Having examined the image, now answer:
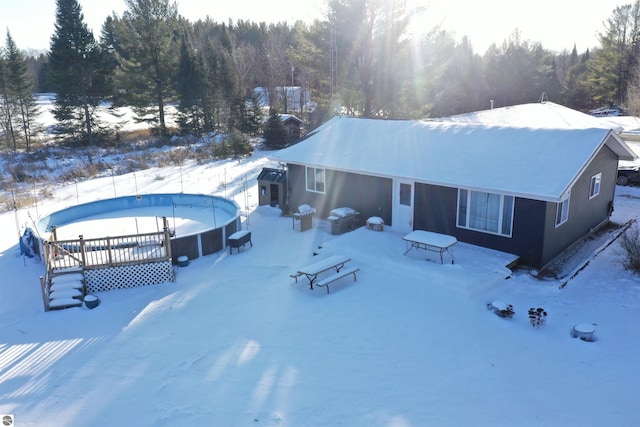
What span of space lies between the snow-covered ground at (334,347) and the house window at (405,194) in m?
1.46

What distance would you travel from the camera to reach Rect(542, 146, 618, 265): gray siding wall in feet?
39.0

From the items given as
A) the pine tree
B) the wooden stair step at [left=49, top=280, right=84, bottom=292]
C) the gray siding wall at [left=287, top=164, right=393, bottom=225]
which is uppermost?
the pine tree

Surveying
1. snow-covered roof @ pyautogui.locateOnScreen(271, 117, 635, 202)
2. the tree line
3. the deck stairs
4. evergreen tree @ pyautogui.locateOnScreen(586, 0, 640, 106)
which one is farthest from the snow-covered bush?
evergreen tree @ pyautogui.locateOnScreen(586, 0, 640, 106)

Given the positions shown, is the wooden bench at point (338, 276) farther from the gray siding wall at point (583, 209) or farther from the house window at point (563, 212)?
the house window at point (563, 212)

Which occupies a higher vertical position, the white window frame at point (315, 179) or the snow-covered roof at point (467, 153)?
the snow-covered roof at point (467, 153)

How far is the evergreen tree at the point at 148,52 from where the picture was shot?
3706 centimetres

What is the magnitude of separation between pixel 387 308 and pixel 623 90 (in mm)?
48834

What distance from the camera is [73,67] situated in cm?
3388

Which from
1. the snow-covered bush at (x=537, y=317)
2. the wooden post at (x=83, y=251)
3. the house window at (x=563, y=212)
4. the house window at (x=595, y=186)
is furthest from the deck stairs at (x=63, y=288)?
the house window at (x=595, y=186)

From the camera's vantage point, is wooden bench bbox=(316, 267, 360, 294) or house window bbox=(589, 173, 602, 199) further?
house window bbox=(589, 173, 602, 199)

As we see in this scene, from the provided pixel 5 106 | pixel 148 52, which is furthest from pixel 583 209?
pixel 5 106

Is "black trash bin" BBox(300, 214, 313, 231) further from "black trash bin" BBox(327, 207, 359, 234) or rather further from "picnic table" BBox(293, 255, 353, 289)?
"picnic table" BBox(293, 255, 353, 289)

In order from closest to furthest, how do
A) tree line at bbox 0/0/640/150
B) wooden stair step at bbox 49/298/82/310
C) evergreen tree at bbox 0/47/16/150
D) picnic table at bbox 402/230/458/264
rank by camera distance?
1. wooden stair step at bbox 49/298/82/310
2. picnic table at bbox 402/230/458/264
3. tree line at bbox 0/0/640/150
4. evergreen tree at bbox 0/47/16/150

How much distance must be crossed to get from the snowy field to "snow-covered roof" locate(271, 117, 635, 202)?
6.64 feet
